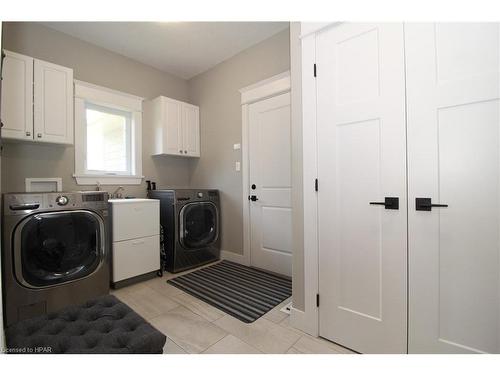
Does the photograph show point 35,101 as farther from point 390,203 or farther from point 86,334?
point 390,203

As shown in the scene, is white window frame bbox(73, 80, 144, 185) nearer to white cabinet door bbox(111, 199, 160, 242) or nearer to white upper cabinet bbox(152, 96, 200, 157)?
white upper cabinet bbox(152, 96, 200, 157)

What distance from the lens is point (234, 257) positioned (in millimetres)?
3080

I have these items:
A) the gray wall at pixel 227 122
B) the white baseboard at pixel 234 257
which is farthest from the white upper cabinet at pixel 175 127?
the white baseboard at pixel 234 257

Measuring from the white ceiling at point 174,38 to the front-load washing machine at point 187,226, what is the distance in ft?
5.83

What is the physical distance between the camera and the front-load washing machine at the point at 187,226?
2664mm

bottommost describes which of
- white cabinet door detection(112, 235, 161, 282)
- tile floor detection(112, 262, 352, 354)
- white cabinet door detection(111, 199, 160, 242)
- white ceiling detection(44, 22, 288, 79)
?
tile floor detection(112, 262, 352, 354)

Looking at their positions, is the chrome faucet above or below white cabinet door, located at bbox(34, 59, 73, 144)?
below

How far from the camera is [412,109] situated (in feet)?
3.96

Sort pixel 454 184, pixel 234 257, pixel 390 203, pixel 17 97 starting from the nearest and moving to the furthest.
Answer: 1. pixel 454 184
2. pixel 390 203
3. pixel 17 97
4. pixel 234 257

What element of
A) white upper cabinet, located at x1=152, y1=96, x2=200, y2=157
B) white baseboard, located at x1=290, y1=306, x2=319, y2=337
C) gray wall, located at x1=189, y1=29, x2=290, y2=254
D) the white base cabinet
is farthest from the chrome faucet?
white baseboard, located at x1=290, y1=306, x2=319, y2=337

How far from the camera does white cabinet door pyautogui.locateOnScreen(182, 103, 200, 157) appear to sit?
10.8 feet

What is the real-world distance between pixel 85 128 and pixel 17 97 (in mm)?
725

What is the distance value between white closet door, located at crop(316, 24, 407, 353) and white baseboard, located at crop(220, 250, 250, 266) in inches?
60.9

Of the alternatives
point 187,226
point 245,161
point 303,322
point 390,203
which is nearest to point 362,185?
point 390,203
